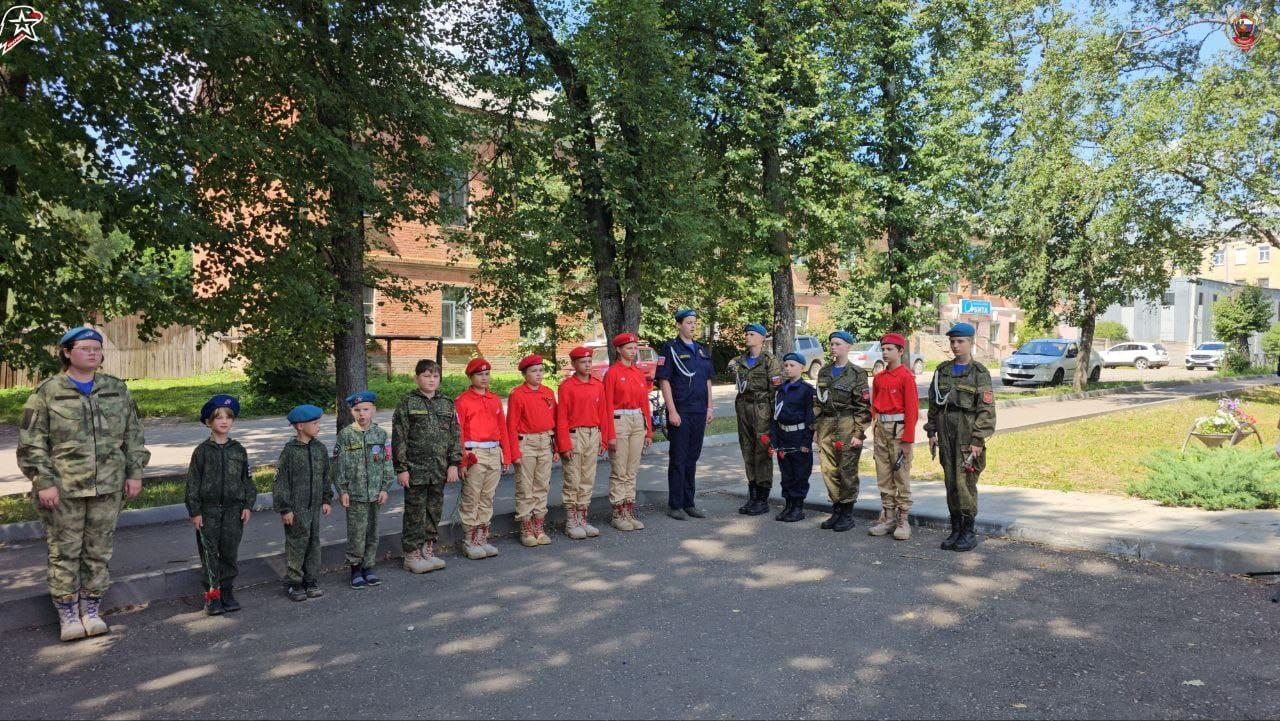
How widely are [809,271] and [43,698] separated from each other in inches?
745

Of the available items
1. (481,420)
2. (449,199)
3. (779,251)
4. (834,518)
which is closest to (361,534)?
(481,420)

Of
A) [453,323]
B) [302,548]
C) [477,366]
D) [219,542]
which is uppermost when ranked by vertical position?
[453,323]

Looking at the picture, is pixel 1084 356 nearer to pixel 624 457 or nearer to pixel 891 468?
pixel 891 468

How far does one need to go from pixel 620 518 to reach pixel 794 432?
1954 mm

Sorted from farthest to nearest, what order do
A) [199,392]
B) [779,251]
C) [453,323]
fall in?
[453,323] < [199,392] < [779,251]

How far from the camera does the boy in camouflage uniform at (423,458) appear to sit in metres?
6.52

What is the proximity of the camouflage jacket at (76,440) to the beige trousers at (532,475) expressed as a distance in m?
2.93

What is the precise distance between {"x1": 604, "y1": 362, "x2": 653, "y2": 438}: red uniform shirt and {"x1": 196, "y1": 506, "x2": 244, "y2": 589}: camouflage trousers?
3.48 metres

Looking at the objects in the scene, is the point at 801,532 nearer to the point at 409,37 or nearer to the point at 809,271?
the point at 409,37

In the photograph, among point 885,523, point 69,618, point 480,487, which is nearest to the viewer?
point 69,618

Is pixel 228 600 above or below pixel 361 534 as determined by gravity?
below

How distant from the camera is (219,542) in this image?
5539 mm

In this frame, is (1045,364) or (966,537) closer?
(966,537)

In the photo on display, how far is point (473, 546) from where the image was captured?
274 inches
